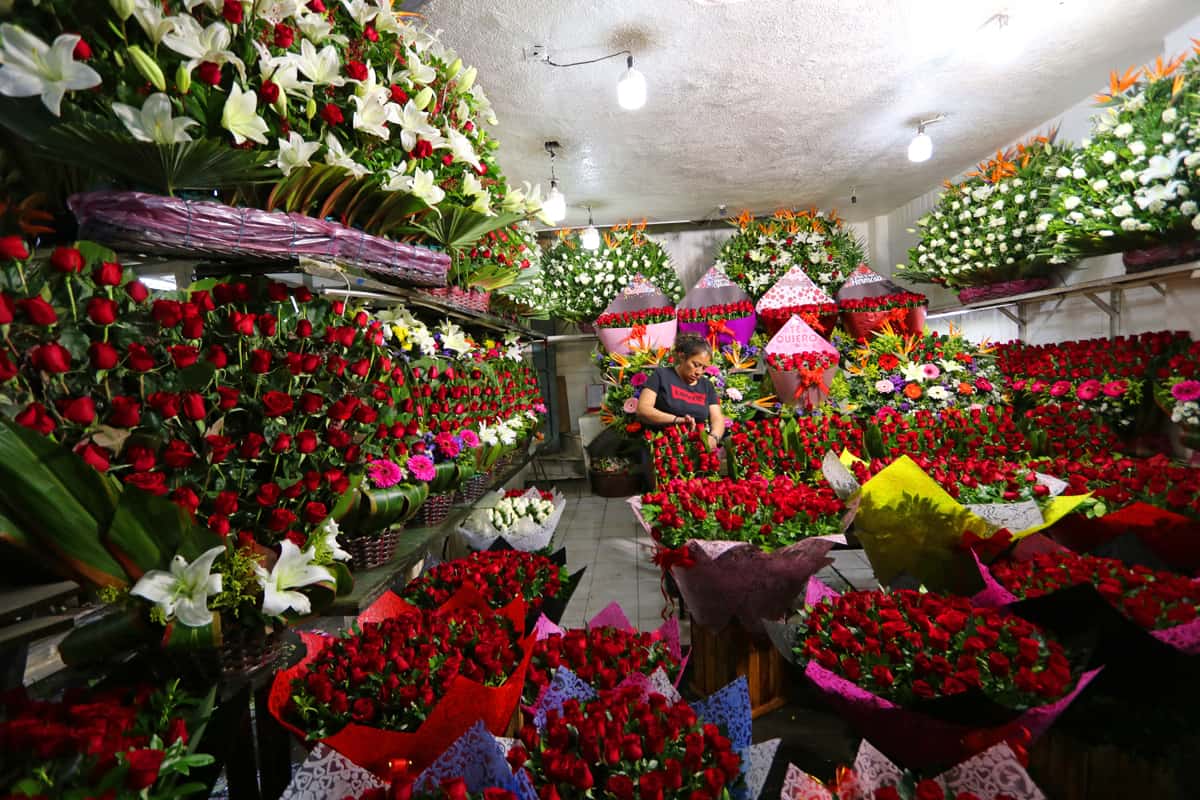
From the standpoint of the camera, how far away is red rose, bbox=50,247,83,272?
0.75 metres

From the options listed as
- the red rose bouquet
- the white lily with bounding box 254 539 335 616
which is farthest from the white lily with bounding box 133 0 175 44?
the red rose bouquet

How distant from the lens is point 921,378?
360cm

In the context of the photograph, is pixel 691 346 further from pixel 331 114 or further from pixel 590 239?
pixel 331 114

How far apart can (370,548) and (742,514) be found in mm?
1125

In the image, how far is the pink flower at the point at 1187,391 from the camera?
2.47m

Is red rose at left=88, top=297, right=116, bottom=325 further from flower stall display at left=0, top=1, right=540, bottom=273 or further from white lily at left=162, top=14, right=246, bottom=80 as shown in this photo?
white lily at left=162, top=14, right=246, bottom=80

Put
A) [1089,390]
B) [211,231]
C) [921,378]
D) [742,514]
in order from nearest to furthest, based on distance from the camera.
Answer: [211,231], [742,514], [1089,390], [921,378]

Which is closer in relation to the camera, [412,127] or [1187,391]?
[412,127]

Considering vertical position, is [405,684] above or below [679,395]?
below

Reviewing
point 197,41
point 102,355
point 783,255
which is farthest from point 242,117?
point 783,255

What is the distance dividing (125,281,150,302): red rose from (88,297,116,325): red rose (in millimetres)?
53

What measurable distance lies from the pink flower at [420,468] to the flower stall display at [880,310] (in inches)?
160

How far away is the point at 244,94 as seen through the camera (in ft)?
2.95

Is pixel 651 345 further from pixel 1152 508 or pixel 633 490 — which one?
pixel 1152 508
